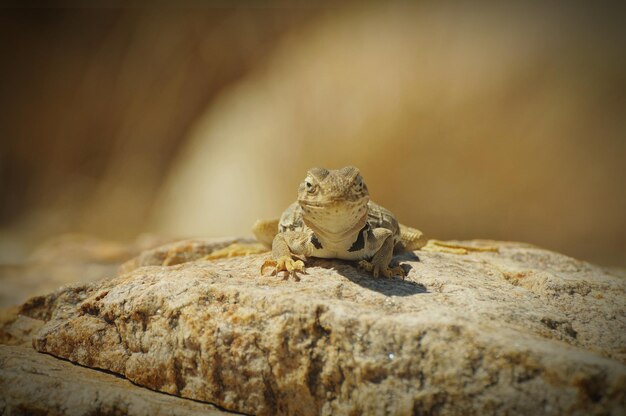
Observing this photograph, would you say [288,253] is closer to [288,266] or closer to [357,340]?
[288,266]

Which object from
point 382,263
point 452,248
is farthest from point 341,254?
point 452,248

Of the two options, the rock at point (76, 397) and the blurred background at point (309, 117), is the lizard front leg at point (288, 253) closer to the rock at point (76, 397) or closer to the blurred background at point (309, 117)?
the rock at point (76, 397)

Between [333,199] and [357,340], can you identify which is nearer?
[357,340]

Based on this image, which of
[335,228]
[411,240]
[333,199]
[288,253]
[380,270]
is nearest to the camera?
[333,199]

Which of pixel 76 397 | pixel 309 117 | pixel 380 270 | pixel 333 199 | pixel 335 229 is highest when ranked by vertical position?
pixel 309 117

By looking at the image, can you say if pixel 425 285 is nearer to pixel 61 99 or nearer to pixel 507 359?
pixel 507 359

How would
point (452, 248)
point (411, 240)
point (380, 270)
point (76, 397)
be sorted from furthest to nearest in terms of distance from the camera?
point (452, 248)
point (411, 240)
point (380, 270)
point (76, 397)

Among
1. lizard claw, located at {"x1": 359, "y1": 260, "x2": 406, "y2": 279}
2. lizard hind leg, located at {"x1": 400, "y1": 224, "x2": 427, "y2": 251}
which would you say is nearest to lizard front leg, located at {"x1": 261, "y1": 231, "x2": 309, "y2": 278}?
lizard claw, located at {"x1": 359, "y1": 260, "x2": 406, "y2": 279}

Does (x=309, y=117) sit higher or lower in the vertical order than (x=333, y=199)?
higher
